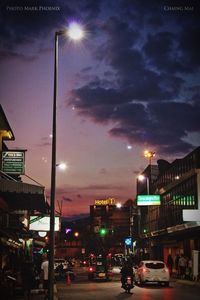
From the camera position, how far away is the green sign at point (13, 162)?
24.2 m

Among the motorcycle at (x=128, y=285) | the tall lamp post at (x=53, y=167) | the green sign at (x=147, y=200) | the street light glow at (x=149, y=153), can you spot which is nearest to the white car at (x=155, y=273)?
the motorcycle at (x=128, y=285)

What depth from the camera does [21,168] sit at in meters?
24.1

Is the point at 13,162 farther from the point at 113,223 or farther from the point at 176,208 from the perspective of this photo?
the point at 113,223

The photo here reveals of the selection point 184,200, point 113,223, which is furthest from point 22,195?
point 113,223

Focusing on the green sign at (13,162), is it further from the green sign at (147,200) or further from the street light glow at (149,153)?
the street light glow at (149,153)

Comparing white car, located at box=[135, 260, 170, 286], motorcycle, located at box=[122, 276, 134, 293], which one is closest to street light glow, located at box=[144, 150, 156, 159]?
white car, located at box=[135, 260, 170, 286]

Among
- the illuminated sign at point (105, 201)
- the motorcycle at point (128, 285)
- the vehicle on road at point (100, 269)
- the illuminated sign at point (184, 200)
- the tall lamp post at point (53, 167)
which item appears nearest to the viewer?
the tall lamp post at point (53, 167)

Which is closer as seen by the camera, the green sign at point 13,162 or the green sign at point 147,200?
the green sign at point 13,162

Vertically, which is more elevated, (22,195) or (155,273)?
(22,195)

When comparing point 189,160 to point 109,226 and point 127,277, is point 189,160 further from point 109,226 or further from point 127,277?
point 109,226

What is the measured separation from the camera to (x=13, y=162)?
2436cm

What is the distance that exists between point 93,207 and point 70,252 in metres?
33.1

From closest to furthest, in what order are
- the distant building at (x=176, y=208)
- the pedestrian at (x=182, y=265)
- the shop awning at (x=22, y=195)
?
A: the shop awning at (x=22, y=195)
the pedestrian at (x=182, y=265)
the distant building at (x=176, y=208)

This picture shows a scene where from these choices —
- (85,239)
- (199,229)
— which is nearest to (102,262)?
(199,229)
